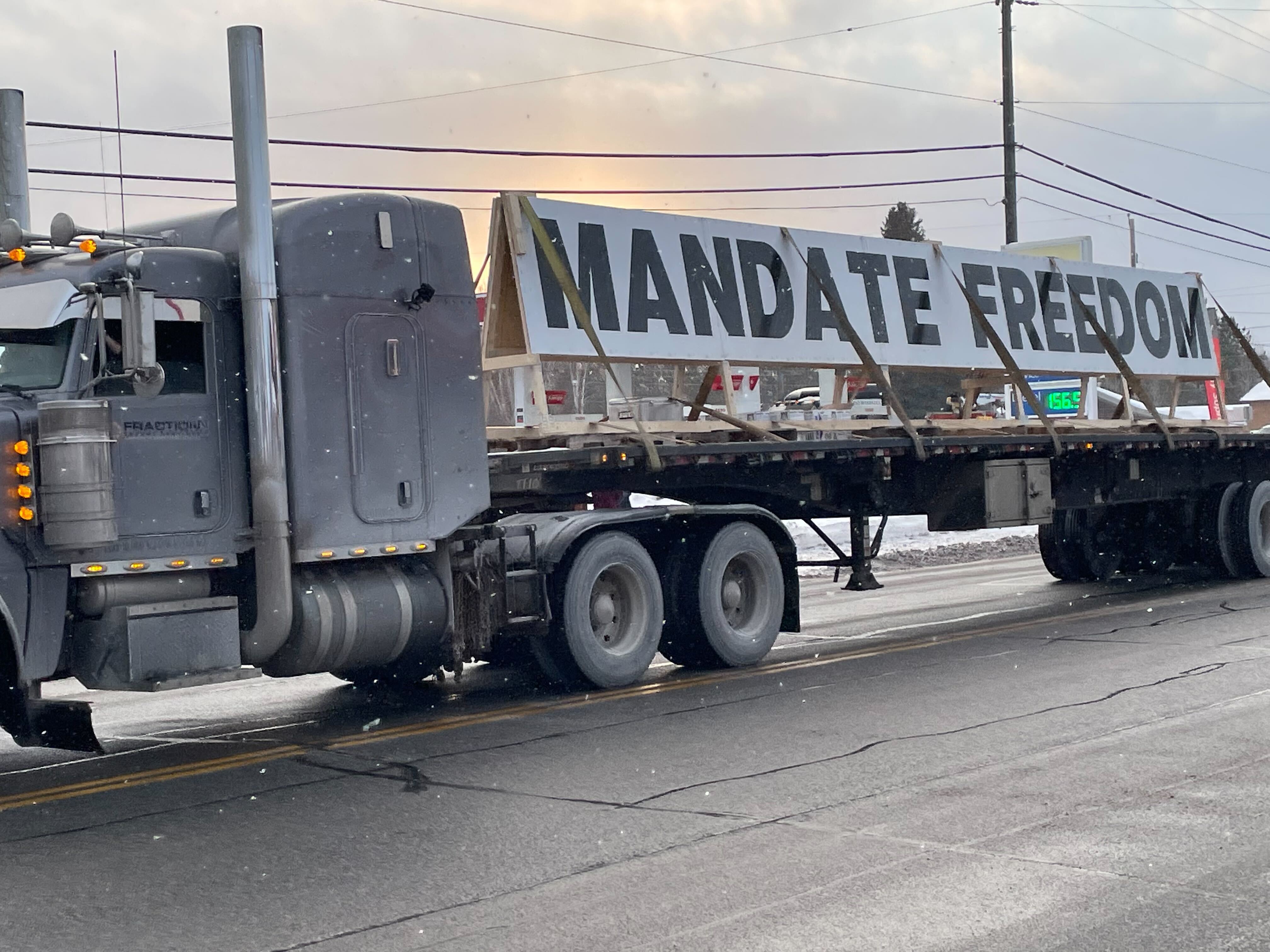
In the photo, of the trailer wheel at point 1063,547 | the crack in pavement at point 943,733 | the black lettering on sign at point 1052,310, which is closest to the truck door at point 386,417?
the crack in pavement at point 943,733

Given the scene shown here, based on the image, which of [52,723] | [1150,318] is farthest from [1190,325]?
[52,723]

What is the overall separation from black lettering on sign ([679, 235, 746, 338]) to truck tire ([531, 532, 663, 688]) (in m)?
2.42

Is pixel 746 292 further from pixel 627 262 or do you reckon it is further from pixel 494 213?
pixel 494 213

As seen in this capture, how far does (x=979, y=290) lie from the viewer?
15266 mm

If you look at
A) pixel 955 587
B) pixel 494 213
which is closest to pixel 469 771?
pixel 494 213

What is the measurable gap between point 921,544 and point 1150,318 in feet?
27.3

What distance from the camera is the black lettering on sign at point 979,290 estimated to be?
49.5ft

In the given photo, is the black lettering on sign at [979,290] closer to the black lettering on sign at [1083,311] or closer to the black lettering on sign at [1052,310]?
the black lettering on sign at [1052,310]

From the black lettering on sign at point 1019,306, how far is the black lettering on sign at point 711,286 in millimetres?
3976

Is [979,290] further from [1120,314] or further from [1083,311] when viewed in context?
[1120,314]

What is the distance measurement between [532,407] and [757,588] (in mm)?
2263

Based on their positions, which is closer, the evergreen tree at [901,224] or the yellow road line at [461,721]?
the yellow road line at [461,721]

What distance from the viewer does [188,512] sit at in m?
8.52

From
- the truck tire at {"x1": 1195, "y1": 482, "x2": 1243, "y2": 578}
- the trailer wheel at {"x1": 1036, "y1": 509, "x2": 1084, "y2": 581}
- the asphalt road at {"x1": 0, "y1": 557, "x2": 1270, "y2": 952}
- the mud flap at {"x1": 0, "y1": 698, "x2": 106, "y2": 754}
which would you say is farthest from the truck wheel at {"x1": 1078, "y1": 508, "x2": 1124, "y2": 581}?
the mud flap at {"x1": 0, "y1": 698, "x2": 106, "y2": 754}
